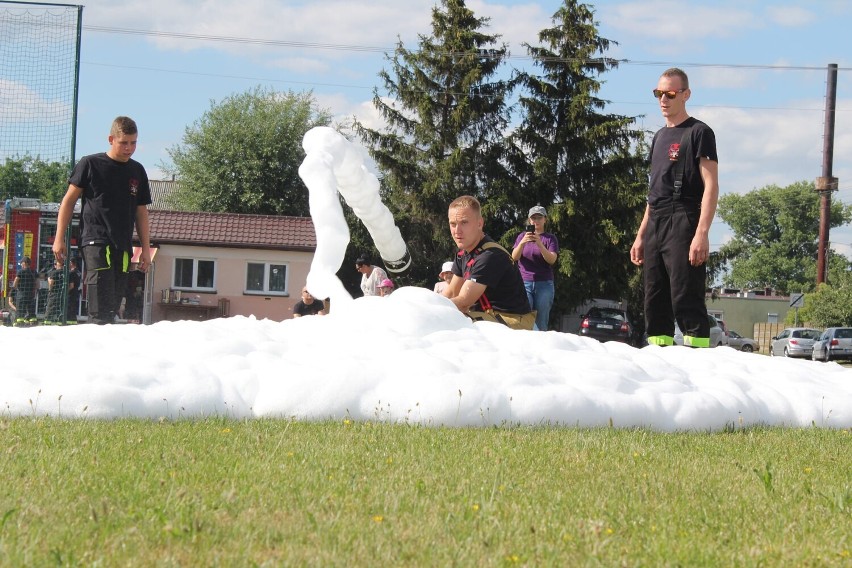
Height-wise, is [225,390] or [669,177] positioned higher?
[669,177]

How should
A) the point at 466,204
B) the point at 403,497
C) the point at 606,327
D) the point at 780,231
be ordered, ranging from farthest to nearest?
1. the point at 780,231
2. the point at 606,327
3. the point at 466,204
4. the point at 403,497

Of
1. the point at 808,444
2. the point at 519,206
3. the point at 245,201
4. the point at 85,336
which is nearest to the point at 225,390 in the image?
the point at 85,336

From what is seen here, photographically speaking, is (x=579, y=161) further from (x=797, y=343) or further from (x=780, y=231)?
(x=780, y=231)

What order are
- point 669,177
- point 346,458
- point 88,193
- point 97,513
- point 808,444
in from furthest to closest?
point 88,193
point 669,177
point 808,444
point 346,458
point 97,513

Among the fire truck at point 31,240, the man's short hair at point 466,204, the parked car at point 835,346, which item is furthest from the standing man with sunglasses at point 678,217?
the parked car at point 835,346

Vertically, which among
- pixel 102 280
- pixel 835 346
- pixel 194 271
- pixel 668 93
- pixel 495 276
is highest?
pixel 668 93

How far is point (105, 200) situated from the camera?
823cm

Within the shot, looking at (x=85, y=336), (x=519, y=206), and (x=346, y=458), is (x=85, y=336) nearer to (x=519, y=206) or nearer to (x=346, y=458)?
(x=346, y=458)

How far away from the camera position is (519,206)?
117 feet

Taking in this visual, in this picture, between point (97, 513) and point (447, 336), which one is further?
point (447, 336)

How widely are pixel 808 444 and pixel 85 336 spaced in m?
4.24

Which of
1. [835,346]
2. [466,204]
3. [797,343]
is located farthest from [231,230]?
[466,204]

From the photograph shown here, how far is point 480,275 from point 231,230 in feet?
103

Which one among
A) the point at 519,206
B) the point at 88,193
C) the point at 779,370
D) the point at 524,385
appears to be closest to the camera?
the point at 524,385
